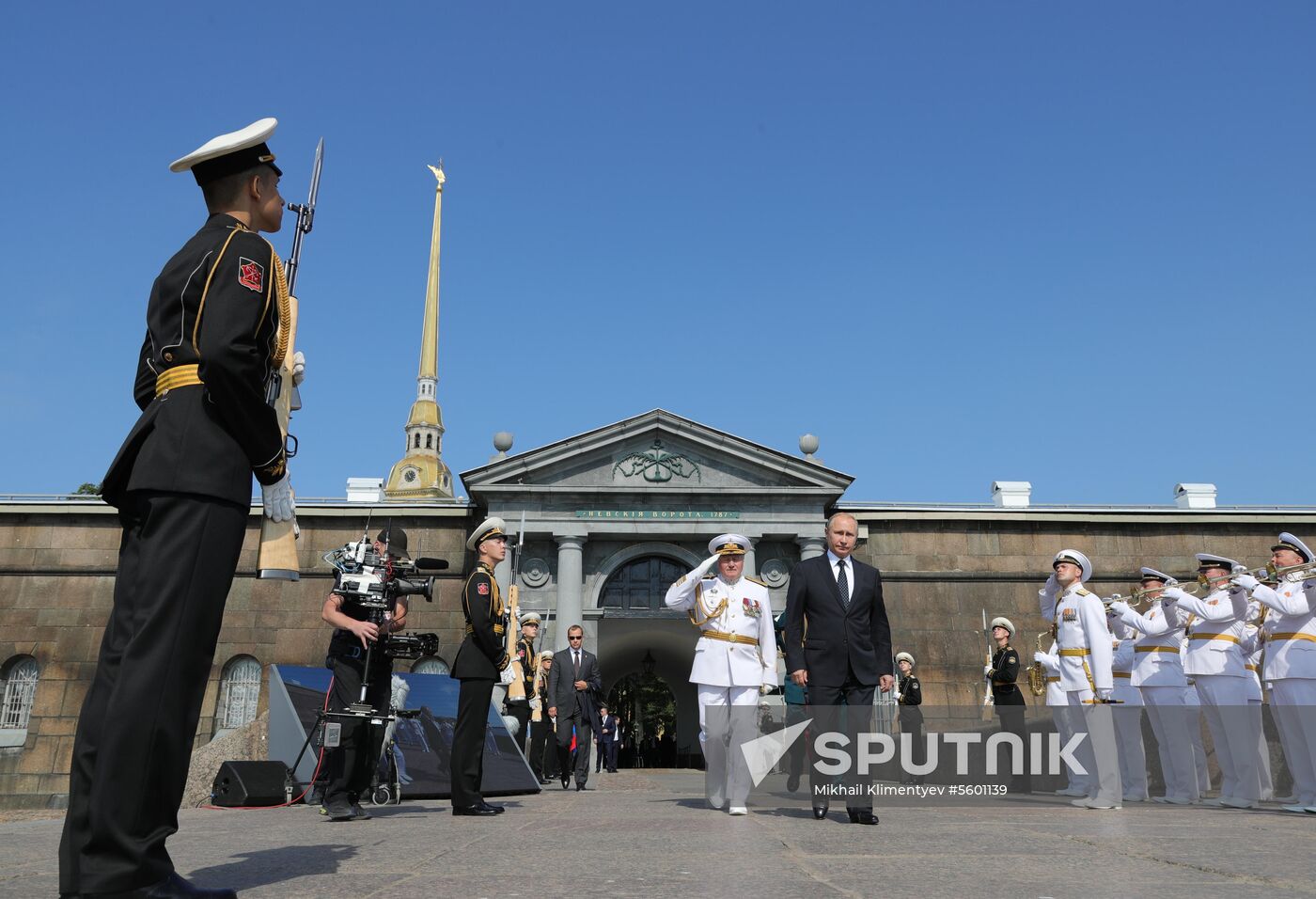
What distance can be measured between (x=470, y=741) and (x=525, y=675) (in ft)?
22.1

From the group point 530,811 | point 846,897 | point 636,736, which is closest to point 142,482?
point 846,897

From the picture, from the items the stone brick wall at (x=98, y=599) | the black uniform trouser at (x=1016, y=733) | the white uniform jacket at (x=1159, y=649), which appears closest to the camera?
the white uniform jacket at (x=1159, y=649)

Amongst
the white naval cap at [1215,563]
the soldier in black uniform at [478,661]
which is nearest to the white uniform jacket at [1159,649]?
the white naval cap at [1215,563]

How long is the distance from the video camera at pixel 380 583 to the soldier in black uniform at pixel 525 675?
606cm

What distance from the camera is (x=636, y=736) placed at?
2329 inches

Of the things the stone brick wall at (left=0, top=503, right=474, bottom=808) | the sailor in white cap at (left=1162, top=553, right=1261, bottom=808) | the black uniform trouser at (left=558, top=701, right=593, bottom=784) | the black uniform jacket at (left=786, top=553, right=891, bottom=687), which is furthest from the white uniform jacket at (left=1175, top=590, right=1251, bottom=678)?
the stone brick wall at (left=0, top=503, right=474, bottom=808)

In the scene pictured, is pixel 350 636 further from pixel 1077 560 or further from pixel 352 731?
pixel 1077 560

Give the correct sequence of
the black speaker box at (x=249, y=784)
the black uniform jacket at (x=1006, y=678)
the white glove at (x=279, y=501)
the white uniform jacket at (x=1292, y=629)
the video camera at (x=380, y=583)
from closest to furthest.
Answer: the white glove at (x=279, y=501)
the video camera at (x=380, y=583)
the black speaker box at (x=249, y=784)
the white uniform jacket at (x=1292, y=629)
the black uniform jacket at (x=1006, y=678)

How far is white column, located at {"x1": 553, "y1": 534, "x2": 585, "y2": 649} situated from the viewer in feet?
89.9

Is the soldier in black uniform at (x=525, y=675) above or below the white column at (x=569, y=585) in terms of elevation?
below

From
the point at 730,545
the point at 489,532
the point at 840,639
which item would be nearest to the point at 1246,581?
the point at 840,639

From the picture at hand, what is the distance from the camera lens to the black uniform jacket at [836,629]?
7883mm

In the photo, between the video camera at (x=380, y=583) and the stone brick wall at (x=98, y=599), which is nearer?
the video camera at (x=380, y=583)

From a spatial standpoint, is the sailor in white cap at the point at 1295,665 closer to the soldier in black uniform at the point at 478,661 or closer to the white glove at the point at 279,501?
the soldier in black uniform at the point at 478,661
